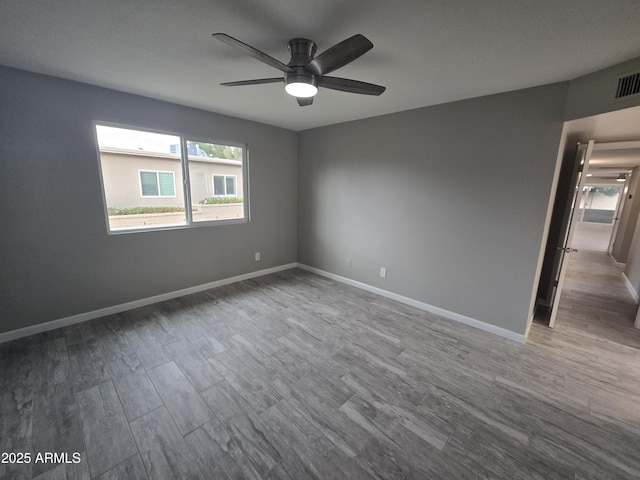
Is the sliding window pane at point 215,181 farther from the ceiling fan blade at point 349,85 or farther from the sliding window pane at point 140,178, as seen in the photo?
the ceiling fan blade at point 349,85

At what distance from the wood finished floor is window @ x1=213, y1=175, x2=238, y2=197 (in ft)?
6.13

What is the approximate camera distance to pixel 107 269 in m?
2.85

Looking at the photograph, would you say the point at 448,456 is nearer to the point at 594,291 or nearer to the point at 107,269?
the point at 107,269

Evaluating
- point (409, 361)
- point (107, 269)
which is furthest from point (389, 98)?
point (107, 269)

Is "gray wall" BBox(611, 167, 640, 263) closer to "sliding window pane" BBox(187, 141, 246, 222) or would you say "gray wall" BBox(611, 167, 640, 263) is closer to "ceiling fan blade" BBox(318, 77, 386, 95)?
"ceiling fan blade" BBox(318, 77, 386, 95)

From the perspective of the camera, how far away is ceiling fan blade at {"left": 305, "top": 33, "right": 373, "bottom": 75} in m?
1.34

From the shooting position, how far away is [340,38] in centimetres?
166

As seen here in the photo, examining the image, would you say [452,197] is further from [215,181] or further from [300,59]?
[215,181]

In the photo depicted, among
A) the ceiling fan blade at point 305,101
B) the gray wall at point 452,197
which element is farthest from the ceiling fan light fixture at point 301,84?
the gray wall at point 452,197

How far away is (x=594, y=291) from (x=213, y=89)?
6160 millimetres

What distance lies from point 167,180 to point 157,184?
5.6 inches

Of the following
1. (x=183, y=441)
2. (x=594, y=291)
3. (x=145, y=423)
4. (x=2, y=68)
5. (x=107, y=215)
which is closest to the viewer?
(x=183, y=441)

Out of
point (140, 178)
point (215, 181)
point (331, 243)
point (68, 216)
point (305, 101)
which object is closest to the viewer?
point (305, 101)

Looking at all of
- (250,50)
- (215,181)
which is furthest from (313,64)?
(215,181)
